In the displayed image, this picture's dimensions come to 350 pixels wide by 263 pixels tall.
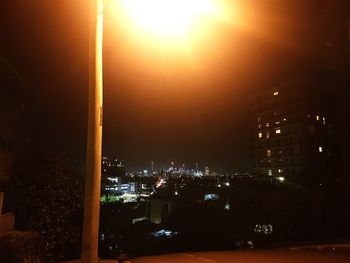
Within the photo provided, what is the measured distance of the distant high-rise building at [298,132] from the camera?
184ft

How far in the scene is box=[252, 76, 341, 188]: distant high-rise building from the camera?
55938mm

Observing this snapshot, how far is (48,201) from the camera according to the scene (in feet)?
36.9

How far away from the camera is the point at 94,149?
4617 mm

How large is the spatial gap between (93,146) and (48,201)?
7.52m

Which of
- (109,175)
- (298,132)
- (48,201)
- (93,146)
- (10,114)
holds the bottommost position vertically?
(48,201)

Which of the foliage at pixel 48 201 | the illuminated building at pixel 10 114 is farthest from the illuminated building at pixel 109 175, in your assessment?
the foliage at pixel 48 201

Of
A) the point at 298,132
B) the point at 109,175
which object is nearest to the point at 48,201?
the point at 109,175

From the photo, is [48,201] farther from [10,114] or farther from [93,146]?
[10,114]

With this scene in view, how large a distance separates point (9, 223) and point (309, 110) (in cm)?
5596

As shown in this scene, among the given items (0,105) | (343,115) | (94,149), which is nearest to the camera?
(94,149)

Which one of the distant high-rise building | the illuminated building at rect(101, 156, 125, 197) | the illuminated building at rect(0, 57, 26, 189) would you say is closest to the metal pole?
the illuminated building at rect(0, 57, 26, 189)

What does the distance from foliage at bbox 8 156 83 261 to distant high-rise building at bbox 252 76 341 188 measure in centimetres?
4318

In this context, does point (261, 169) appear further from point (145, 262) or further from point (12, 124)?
point (145, 262)

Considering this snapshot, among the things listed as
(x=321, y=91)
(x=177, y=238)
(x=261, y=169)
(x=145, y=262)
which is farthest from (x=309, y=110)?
(x=145, y=262)
